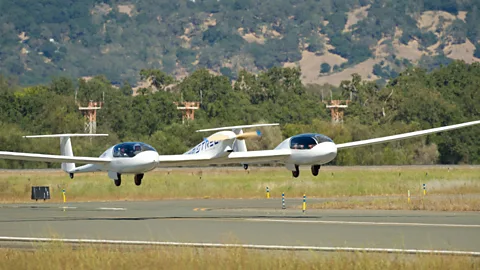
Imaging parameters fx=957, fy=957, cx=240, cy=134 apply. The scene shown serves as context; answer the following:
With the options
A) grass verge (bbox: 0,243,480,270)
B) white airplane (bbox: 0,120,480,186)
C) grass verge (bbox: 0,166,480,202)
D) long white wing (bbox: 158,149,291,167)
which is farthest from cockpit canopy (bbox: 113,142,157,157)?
grass verge (bbox: 0,166,480,202)

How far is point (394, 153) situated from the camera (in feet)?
360

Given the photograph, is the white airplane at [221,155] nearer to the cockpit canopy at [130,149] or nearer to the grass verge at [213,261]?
the cockpit canopy at [130,149]

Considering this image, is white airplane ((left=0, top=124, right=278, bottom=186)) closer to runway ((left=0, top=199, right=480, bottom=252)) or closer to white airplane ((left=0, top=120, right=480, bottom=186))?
white airplane ((left=0, top=120, right=480, bottom=186))

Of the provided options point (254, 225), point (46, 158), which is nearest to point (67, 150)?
point (46, 158)

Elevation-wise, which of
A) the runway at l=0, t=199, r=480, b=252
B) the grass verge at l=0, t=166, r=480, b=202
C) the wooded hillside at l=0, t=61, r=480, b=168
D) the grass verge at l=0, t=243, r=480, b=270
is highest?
the wooded hillside at l=0, t=61, r=480, b=168

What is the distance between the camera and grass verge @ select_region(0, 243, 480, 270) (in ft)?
82.3

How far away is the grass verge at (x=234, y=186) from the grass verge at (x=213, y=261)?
38566 millimetres

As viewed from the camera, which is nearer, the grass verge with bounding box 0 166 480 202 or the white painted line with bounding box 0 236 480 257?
the white painted line with bounding box 0 236 480 257

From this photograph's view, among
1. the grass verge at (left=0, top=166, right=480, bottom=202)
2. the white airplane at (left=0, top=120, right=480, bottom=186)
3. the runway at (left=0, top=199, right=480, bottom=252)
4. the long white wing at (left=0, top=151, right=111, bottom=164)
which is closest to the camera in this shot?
the runway at (left=0, top=199, right=480, bottom=252)

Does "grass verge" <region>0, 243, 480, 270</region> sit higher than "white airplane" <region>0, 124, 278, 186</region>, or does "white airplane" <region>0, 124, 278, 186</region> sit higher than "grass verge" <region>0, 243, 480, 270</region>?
"white airplane" <region>0, 124, 278, 186</region>

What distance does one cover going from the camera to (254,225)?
42.1 metres

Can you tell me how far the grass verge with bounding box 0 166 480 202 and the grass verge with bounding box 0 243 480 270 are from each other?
38.6m

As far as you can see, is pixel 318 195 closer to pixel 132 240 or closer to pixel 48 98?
pixel 132 240

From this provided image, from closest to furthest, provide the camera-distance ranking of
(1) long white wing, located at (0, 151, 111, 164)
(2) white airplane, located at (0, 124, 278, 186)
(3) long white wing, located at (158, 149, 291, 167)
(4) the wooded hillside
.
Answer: (1) long white wing, located at (0, 151, 111, 164) < (2) white airplane, located at (0, 124, 278, 186) < (3) long white wing, located at (158, 149, 291, 167) < (4) the wooded hillside
